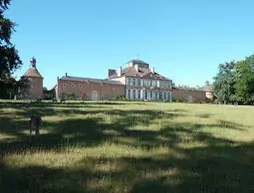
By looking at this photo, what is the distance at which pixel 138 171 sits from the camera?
324 inches

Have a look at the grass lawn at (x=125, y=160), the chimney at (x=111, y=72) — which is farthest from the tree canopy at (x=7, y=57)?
the chimney at (x=111, y=72)

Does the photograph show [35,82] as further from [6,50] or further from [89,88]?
[6,50]

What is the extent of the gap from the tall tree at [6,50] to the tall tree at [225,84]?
253 feet

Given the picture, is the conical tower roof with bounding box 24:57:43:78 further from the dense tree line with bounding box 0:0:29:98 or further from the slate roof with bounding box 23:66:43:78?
the dense tree line with bounding box 0:0:29:98

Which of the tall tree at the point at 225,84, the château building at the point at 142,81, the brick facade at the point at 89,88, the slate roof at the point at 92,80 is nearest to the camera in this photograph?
the tall tree at the point at 225,84

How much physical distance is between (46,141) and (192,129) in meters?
5.16

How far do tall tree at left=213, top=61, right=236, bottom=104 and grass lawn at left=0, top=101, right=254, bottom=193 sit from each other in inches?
3563

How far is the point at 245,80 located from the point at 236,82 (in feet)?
11.8

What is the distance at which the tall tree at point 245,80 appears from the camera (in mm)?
96188

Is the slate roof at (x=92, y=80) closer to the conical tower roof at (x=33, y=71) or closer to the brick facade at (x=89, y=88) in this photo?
A: the brick facade at (x=89, y=88)

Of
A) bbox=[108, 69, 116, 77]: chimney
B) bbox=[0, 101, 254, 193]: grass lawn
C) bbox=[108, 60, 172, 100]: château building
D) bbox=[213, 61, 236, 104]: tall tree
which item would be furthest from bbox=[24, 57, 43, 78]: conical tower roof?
bbox=[0, 101, 254, 193]: grass lawn

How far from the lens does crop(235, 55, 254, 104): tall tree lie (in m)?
96.2

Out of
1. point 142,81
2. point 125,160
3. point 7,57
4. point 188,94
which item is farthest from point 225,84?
point 125,160

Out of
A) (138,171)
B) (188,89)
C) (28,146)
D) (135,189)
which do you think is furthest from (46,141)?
(188,89)
